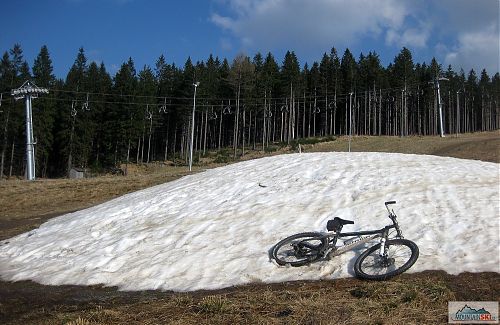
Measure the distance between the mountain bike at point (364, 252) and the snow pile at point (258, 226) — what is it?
0.26 meters

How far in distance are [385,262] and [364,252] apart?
428 mm

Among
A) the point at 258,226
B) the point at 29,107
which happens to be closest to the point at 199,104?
the point at 29,107

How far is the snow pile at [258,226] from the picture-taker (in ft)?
28.7

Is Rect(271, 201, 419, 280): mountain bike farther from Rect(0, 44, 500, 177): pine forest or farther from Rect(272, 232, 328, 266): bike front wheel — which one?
Rect(0, 44, 500, 177): pine forest

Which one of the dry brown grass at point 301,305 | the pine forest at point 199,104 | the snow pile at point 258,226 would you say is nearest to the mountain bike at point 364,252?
the snow pile at point 258,226

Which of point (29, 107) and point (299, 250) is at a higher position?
point (29, 107)

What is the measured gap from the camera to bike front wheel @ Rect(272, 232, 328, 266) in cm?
866

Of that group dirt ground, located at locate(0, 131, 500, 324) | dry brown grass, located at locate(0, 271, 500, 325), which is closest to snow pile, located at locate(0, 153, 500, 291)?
dirt ground, located at locate(0, 131, 500, 324)

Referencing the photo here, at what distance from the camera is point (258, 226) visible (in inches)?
443

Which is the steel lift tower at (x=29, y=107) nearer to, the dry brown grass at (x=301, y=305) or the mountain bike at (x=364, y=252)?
the dry brown grass at (x=301, y=305)

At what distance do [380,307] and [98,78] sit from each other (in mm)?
84031

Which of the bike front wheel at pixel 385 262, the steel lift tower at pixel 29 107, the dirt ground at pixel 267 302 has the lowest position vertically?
the dirt ground at pixel 267 302

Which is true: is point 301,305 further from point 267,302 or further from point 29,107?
point 29,107

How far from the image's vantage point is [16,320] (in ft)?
23.9
